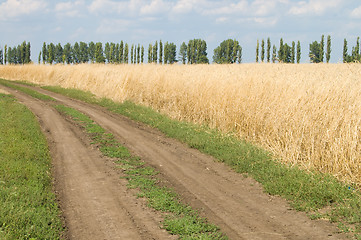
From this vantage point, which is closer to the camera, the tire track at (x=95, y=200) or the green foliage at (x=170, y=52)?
the tire track at (x=95, y=200)

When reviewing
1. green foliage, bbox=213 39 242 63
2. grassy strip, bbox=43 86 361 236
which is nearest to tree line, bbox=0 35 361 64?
green foliage, bbox=213 39 242 63

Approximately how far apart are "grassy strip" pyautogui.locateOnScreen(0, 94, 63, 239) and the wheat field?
6.07 meters

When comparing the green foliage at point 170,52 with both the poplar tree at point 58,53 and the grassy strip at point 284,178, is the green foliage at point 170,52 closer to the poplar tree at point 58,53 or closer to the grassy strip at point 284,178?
the poplar tree at point 58,53

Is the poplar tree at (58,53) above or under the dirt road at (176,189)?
above

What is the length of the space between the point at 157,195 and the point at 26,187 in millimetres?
2706

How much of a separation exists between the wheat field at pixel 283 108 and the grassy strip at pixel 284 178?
505 millimetres

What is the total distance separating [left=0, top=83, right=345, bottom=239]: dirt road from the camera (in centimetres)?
586

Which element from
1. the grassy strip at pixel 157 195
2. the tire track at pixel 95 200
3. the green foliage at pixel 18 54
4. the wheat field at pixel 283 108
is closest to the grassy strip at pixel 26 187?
the tire track at pixel 95 200

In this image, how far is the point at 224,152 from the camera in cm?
1048

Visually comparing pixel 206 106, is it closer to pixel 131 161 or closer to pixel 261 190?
pixel 131 161

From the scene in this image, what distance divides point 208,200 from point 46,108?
1290 cm

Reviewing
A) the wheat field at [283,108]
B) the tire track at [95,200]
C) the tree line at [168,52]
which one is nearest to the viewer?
the tire track at [95,200]

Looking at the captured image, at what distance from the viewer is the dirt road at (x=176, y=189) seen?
586 cm

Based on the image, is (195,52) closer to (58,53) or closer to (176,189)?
(58,53)
